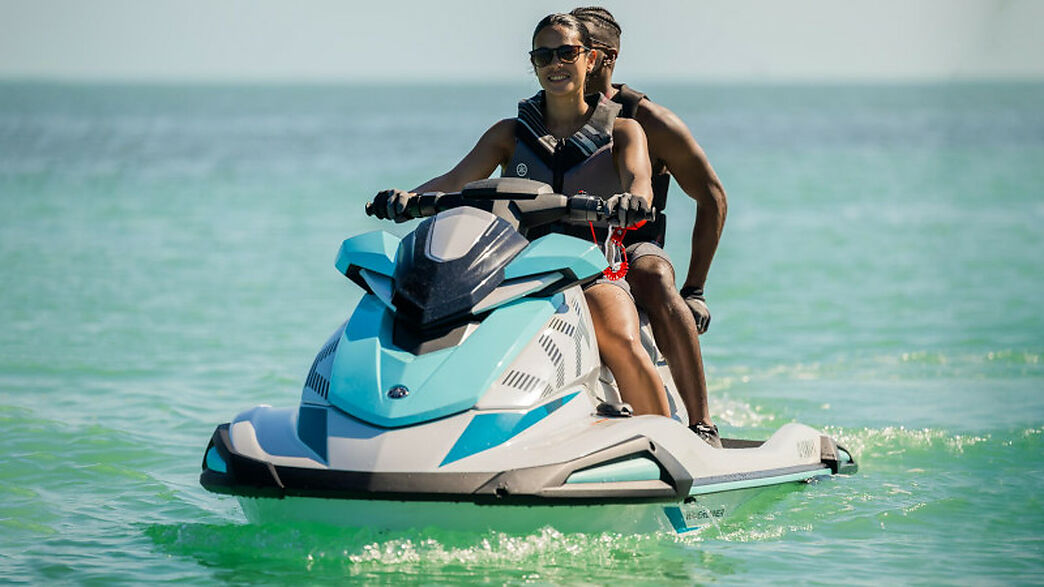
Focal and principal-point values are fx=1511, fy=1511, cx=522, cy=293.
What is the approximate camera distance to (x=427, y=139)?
54719mm

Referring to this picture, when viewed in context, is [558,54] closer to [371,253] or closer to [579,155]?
[579,155]

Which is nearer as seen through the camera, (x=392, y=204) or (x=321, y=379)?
(x=321, y=379)

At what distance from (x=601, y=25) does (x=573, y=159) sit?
124 cm

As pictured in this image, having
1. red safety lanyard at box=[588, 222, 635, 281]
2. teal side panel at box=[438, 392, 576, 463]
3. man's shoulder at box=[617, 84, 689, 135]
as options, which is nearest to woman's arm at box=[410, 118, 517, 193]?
red safety lanyard at box=[588, 222, 635, 281]

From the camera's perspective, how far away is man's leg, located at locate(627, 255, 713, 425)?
561 centimetres

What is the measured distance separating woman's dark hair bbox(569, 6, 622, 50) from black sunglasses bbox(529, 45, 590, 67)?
3.36ft

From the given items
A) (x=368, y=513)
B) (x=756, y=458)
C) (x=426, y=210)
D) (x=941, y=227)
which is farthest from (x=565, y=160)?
(x=941, y=227)

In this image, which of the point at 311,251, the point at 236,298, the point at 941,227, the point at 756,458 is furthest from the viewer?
the point at 941,227

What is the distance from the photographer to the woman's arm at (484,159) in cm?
561

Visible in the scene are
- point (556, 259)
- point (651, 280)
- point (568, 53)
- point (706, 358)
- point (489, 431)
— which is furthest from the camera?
point (706, 358)

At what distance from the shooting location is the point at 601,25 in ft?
21.3

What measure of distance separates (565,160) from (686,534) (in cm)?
141

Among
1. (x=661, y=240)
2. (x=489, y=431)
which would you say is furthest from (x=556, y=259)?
(x=661, y=240)

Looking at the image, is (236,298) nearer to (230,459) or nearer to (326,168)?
(230,459)
